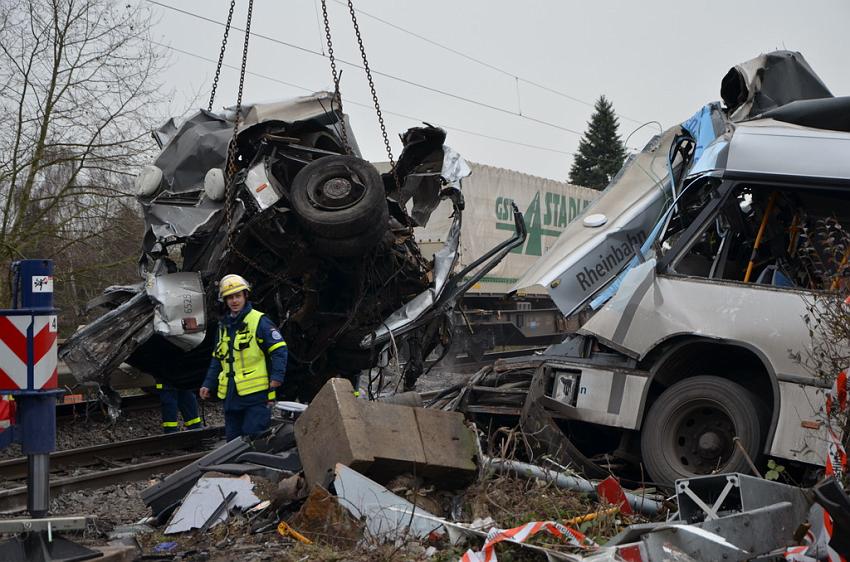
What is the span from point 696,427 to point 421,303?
3683mm

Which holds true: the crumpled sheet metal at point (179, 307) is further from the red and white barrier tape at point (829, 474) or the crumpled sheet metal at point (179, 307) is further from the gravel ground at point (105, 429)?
the red and white barrier tape at point (829, 474)

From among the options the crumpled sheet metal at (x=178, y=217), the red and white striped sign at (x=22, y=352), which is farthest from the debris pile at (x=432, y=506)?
the crumpled sheet metal at (x=178, y=217)

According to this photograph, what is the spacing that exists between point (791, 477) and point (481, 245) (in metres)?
14.5

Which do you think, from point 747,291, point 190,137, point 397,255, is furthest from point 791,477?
point 190,137

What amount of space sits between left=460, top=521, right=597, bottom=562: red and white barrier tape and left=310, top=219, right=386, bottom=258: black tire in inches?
152

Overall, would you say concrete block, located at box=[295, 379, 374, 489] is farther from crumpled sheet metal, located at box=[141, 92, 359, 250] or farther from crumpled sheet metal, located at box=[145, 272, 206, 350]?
crumpled sheet metal, located at box=[141, 92, 359, 250]

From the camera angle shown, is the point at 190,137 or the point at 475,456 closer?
the point at 475,456

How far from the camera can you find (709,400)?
4.95 m

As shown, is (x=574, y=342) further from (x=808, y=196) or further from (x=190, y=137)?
(x=190, y=137)

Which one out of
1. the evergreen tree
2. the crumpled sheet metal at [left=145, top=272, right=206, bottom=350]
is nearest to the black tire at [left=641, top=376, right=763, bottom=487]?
the crumpled sheet metal at [left=145, top=272, right=206, bottom=350]

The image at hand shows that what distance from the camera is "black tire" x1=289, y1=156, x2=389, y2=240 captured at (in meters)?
7.35

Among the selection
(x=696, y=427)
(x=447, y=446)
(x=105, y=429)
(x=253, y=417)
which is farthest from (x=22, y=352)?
(x=105, y=429)

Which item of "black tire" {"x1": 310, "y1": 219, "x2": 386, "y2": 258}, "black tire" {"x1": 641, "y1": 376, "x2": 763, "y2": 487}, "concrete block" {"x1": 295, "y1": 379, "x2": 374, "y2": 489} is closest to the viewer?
"concrete block" {"x1": 295, "y1": 379, "x2": 374, "y2": 489}

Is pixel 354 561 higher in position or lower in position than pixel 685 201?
lower
